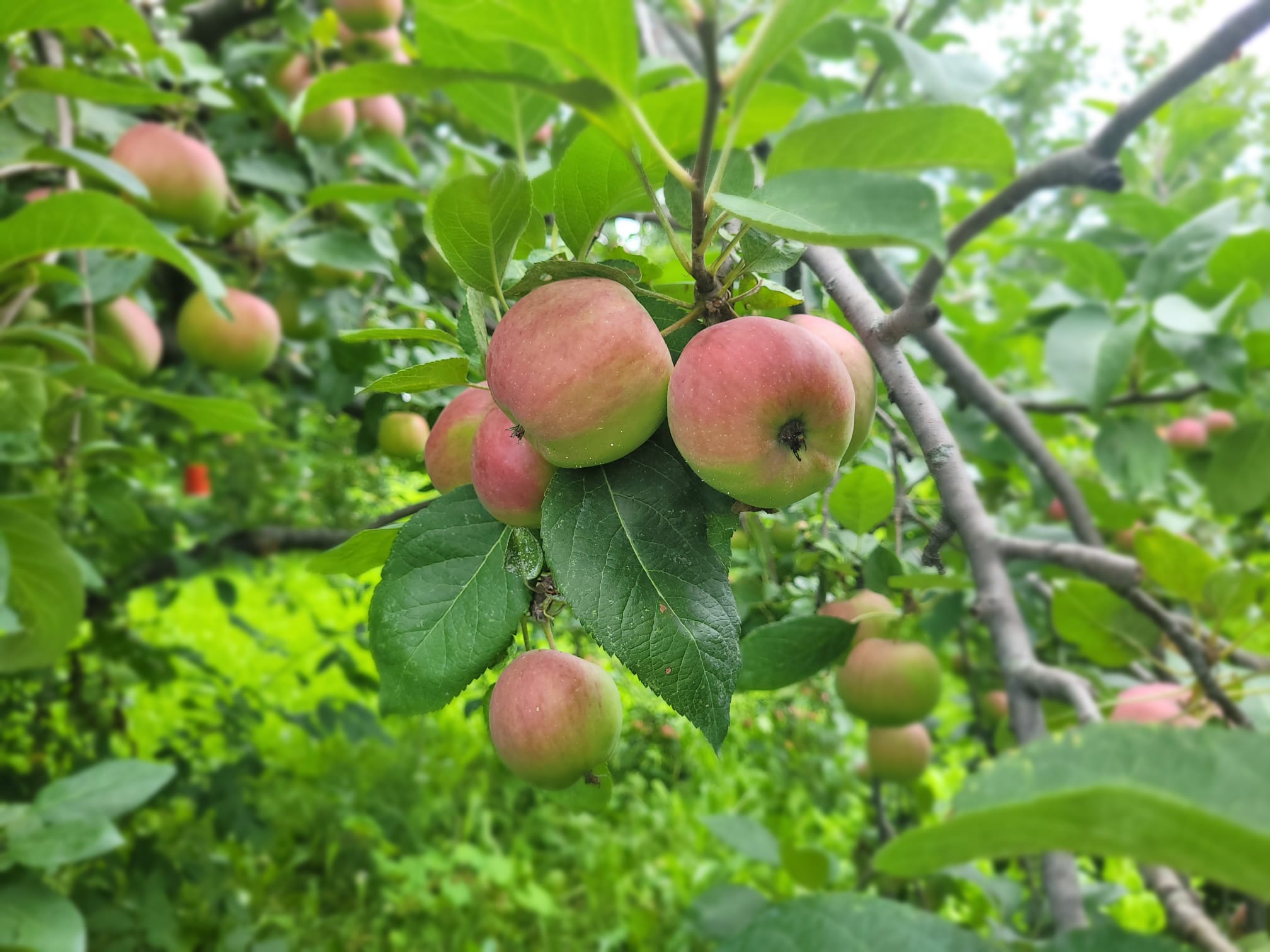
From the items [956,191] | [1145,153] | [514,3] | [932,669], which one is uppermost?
[514,3]

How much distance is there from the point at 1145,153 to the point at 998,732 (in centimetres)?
210

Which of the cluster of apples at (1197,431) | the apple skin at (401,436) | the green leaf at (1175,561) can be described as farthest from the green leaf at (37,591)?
the cluster of apples at (1197,431)

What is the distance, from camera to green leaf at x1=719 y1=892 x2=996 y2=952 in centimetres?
49

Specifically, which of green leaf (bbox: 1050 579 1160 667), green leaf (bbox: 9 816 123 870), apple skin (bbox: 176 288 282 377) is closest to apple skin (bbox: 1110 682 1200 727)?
green leaf (bbox: 1050 579 1160 667)

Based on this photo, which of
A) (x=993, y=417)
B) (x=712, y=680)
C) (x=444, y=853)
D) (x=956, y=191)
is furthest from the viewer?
(x=444, y=853)

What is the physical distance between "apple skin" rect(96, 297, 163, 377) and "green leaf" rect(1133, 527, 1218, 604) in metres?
1.57

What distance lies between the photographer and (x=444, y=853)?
2.80 metres

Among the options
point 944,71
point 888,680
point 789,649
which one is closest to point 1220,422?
point 944,71

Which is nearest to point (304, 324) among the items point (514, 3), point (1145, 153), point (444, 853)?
point (514, 3)

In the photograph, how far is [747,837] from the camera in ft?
5.84

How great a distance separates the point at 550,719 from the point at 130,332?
4.33 feet

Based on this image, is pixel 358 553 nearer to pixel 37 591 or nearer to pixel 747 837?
pixel 37 591

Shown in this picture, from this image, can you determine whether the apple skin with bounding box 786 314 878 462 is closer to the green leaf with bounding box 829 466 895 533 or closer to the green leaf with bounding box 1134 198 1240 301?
the green leaf with bounding box 829 466 895 533

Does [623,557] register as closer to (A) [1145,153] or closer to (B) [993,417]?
(B) [993,417]
